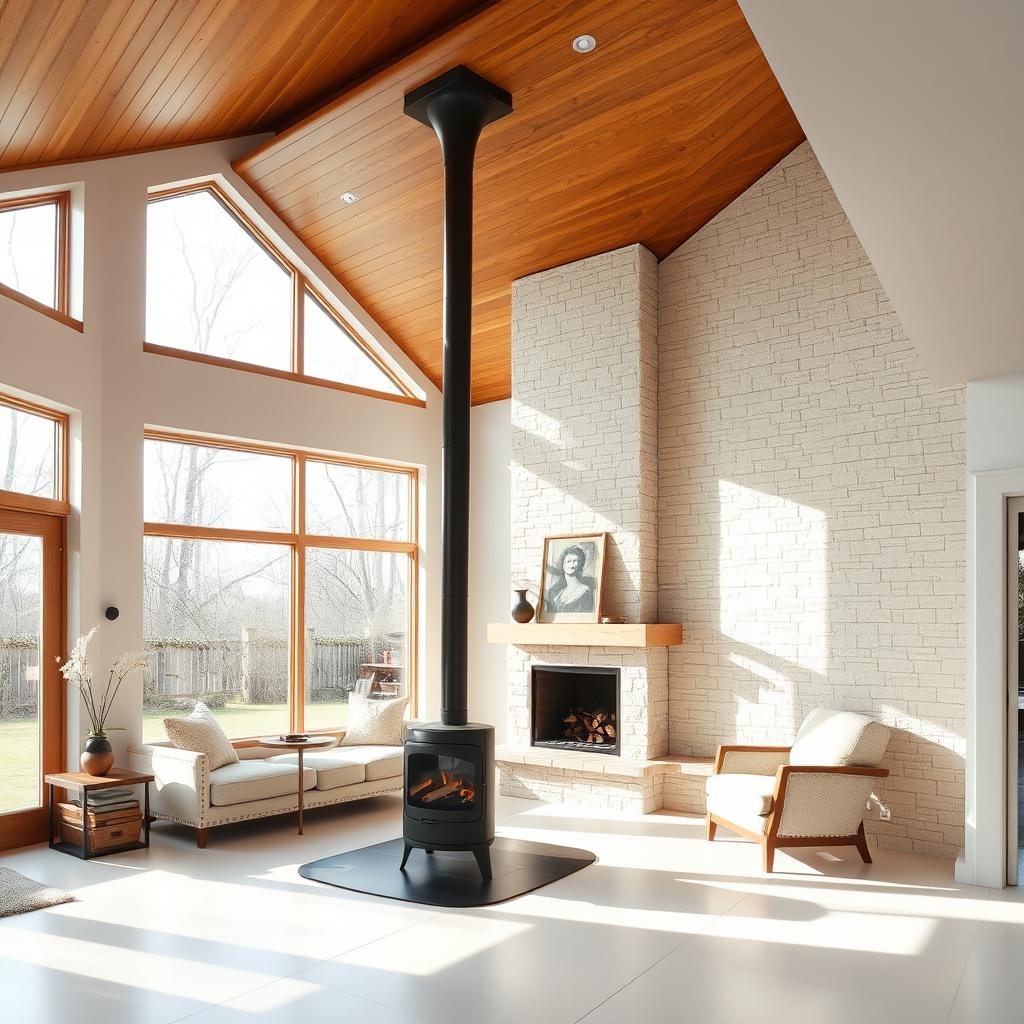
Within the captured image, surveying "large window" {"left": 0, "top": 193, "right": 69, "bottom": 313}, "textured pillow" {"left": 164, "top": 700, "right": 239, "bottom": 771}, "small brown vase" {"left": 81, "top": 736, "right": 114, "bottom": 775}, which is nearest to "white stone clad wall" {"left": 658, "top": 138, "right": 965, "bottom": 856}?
"textured pillow" {"left": 164, "top": 700, "right": 239, "bottom": 771}

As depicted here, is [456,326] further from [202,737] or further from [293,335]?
[202,737]

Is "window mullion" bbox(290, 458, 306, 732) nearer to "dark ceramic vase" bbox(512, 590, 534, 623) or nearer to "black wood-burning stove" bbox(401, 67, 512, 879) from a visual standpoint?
"dark ceramic vase" bbox(512, 590, 534, 623)

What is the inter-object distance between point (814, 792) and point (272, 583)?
4.74 m

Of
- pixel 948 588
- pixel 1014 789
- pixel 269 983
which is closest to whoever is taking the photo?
pixel 269 983

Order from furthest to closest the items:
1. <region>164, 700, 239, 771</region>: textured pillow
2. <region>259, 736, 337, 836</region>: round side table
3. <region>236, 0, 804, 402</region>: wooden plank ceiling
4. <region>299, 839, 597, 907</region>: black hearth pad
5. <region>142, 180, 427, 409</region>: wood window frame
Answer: <region>142, 180, 427, 409</region>: wood window frame → <region>259, 736, 337, 836</region>: round side table → <region>164, 700, 239, 771</region>: textured pillow → <region>236, 0, 804, 402</region>: wooden plank ceiling → <region>299, 839, 597, 907</region>: black hearth pad

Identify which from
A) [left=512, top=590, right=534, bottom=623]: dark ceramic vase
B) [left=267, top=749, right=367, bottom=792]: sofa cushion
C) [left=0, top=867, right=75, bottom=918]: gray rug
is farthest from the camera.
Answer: [left=512, top=590, right=534, bottom=623]: dark ceramic vase

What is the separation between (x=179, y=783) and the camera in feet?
20.5

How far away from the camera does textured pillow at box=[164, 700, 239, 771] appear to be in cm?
639

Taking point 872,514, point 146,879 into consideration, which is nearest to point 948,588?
point 872,514

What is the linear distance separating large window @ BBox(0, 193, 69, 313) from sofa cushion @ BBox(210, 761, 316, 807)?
342cm

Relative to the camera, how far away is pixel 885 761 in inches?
249

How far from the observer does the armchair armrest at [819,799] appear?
5.55 metres

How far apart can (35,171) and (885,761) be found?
6922 mm

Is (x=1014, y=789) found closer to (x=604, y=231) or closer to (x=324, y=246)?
(x=604, y=231)
